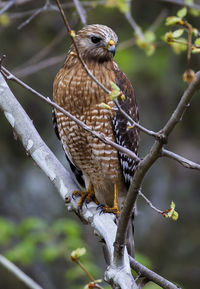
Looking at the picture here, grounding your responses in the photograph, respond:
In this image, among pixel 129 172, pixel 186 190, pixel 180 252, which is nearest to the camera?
pixel 129 172

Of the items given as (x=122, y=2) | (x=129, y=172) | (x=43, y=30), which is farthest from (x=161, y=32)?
(x=129, y=172)

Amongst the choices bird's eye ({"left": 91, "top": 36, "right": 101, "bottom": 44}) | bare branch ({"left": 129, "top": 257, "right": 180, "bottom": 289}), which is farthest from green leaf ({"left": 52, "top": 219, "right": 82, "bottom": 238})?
bare branch ({"left": 129, "top": 257, "right": 180, "bottom": 289})

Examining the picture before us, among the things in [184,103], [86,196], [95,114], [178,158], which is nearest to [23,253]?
[86,196]

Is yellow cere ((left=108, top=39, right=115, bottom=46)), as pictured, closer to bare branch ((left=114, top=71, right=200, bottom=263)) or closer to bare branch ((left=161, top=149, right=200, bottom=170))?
bare branch ((left=114, top=71, right=200, bottom=263))

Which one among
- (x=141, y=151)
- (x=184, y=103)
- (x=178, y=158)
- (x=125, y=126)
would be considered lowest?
(x=141, y=151)

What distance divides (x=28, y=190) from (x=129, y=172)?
3.46 meters

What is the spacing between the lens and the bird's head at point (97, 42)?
4.44m

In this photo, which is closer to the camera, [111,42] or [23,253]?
[111,42]

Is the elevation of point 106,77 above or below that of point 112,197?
above

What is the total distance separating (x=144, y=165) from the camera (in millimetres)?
2578

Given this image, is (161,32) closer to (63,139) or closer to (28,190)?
(28,190)

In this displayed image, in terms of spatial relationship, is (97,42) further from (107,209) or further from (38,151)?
(107,209)

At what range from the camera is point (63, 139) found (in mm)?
4691

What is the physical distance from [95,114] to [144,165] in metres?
1.90
